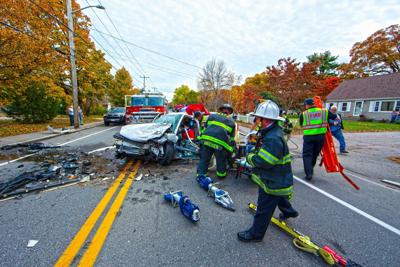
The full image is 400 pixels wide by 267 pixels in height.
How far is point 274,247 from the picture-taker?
2115mm

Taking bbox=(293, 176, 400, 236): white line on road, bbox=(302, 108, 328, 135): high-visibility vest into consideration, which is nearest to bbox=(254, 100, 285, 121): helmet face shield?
bbox=(293, 176, 400, 236): white line on road

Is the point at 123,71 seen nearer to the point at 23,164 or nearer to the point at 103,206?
the point at 23,164

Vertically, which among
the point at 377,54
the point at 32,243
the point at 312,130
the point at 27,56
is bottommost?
the point at 32,243

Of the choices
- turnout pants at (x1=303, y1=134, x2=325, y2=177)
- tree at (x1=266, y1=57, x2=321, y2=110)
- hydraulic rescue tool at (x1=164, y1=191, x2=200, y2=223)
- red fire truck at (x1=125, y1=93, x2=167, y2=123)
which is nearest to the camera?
hydraulic rescue tool at (x1=164, y1=191, x2=200, y2=223)

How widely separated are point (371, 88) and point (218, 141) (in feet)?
108

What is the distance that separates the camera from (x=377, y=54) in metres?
31.8

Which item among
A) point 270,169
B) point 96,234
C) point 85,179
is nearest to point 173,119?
point 85,179

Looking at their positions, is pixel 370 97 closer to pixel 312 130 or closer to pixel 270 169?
pixel 312 130

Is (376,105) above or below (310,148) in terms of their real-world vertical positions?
above

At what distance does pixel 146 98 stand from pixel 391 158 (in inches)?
522

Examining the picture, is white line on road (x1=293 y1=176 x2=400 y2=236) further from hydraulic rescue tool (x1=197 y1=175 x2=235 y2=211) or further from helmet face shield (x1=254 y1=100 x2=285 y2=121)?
helmet face shield (x1=254 y1=100 x2=285 y2=121)

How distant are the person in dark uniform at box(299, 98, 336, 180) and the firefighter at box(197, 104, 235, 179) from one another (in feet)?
5.99

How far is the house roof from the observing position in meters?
23.3

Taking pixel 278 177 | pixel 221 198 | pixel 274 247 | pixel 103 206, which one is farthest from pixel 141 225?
pixel 278 177
